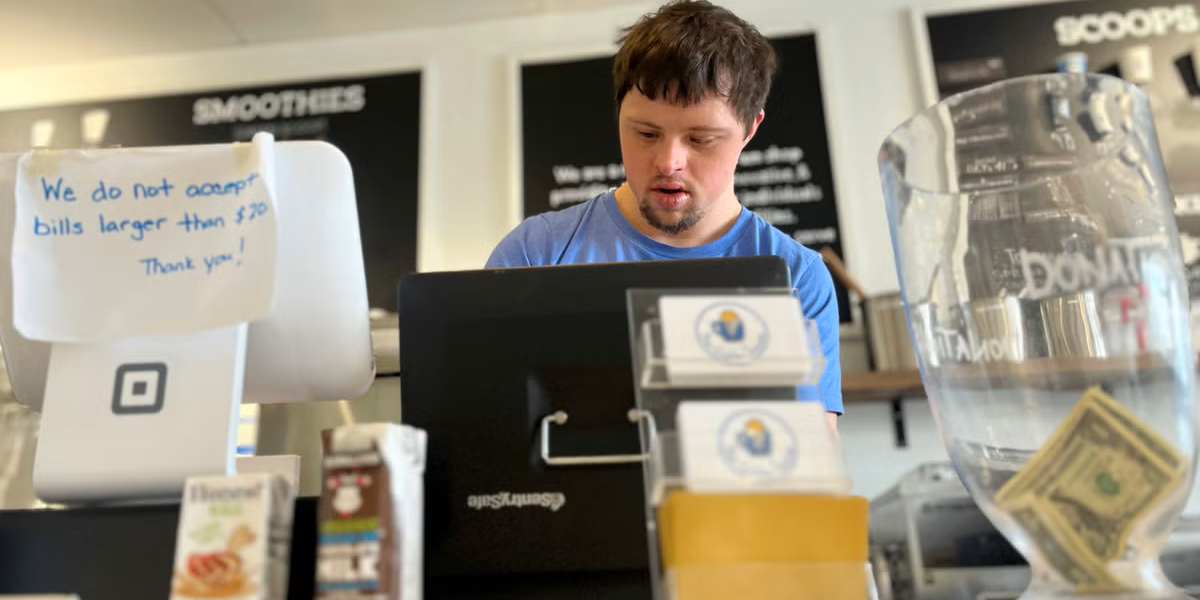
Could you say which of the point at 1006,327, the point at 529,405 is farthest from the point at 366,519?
the point at 1006,327

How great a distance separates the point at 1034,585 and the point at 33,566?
71 centimetres

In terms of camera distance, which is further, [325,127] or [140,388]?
[325,127]

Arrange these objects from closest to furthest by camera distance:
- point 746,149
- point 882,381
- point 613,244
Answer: point 613,244
point 882,381
point 746,149

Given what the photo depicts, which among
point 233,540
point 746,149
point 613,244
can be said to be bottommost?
point 233,540

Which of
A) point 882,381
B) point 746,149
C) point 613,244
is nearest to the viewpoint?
point 613,244

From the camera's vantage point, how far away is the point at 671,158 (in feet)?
3.92

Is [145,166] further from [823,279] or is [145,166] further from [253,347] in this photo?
[823,279]

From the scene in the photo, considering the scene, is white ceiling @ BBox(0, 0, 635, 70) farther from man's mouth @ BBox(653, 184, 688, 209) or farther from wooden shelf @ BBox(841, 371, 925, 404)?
man's mouth @ BBox(653, 184, 688, 209)

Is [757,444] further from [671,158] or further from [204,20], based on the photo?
[204,20]

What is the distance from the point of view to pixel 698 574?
0.51m

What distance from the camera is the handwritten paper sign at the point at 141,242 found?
0.71m

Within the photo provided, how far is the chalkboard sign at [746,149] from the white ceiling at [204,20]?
29cm

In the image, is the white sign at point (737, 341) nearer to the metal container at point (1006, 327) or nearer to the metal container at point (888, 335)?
the metal container at point (1006, 327)

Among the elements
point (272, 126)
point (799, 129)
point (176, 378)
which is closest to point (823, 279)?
point (176, 378)
